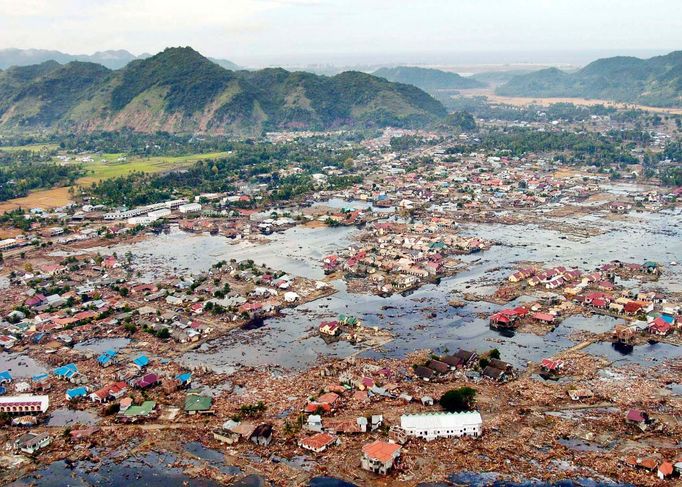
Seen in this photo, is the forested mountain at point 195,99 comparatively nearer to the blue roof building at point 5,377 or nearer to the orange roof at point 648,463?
the blue roof building at point 5,377

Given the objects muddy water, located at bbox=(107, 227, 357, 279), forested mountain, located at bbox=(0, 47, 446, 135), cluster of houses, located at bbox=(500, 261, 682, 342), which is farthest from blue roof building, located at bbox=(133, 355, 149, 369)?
forested mountain, located at bbox=(0, 47, 446, 135)

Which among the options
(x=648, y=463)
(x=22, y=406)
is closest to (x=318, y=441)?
(x=648, y=463)

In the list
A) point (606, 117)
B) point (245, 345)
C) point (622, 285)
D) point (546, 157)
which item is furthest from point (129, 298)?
point (606, 117)

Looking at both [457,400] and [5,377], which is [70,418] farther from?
[457,400]

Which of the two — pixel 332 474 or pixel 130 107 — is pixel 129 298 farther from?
pixel 130 107

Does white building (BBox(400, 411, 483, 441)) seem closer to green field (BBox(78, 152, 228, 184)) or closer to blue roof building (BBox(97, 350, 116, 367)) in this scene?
blue roof building (BBox(97, 350, 116, 367))
